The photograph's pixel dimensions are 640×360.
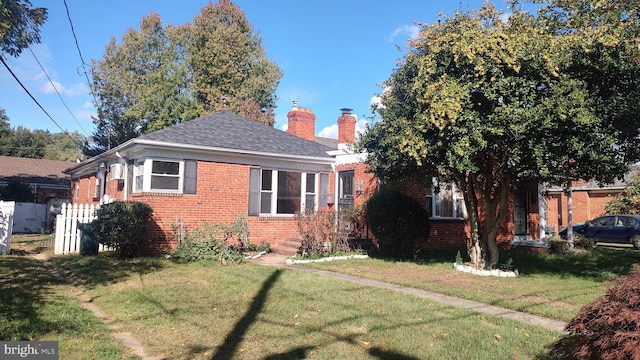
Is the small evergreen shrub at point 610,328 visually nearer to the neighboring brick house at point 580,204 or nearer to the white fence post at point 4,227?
the white fence post at point 4,227

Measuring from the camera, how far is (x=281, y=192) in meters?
15.5

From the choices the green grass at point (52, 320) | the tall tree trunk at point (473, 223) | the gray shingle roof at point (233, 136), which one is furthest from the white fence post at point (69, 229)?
the tall tree trunk at point (473, 223)

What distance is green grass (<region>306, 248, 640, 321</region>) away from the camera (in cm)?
714

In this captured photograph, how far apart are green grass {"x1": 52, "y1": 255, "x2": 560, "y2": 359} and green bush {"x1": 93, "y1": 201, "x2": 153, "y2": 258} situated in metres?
2.22

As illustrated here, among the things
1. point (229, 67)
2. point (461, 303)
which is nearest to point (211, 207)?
point (461, 303)

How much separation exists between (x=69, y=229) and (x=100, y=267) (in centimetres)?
389

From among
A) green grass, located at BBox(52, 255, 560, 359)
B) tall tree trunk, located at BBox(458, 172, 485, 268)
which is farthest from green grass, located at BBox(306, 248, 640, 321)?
green grass, located at BBox(52, 255, 560, 359)

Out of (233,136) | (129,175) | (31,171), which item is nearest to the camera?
(129,175)

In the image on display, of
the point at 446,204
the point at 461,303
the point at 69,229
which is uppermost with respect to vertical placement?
the point at 446,204

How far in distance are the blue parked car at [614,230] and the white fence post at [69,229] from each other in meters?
19.5

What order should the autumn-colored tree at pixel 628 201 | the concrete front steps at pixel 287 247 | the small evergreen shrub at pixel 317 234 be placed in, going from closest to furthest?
1. the small evergreen shrub at pixel 317 234
2. the concrete front steps at pixel 287 247
3. the autumn-colored tree at pixel 628 201

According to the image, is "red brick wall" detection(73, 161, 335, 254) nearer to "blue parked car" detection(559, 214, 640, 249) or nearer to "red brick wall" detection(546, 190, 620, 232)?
"blue parked car" detection(559, 214, 640, 249)

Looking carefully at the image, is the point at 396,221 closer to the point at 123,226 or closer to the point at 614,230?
the point at 123,226

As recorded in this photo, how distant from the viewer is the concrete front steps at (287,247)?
13422 mm
